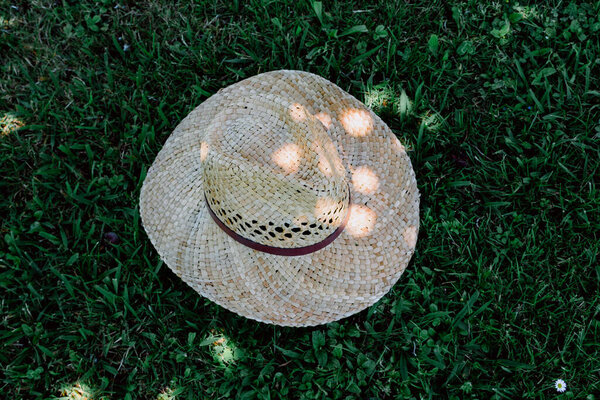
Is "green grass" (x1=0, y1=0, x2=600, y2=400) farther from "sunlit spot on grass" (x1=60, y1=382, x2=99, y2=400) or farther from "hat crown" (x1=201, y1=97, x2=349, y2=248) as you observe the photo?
"hat crown" (x1=201, y1=97, x2=349, y2=248)

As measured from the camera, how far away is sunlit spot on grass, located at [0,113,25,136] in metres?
3.78

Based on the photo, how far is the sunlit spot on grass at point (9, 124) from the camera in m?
3.78

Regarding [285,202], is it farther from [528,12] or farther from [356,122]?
[528,12]

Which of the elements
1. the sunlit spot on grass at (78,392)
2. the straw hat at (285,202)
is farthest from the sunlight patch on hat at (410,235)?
the sunlit spot on grass at (78,392)

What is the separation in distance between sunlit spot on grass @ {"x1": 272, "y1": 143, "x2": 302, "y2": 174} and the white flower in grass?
199cm

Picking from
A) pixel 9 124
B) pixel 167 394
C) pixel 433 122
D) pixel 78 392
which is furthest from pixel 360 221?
pixel 9 124

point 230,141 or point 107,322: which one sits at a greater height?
point 230,141

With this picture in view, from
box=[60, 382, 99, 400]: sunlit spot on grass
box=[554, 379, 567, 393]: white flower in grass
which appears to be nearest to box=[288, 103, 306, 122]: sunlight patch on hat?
box=[60, 382, 99, 400]: sunlit spot on grass

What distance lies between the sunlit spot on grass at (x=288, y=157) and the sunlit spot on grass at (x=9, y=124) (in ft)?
7.50

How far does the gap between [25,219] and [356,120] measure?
83.3 inches

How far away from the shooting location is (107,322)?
10.8 ft

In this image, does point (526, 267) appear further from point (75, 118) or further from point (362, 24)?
point (75, 118)

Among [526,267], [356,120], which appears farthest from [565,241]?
[356,120]

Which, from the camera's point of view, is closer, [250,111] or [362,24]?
[250,111]
